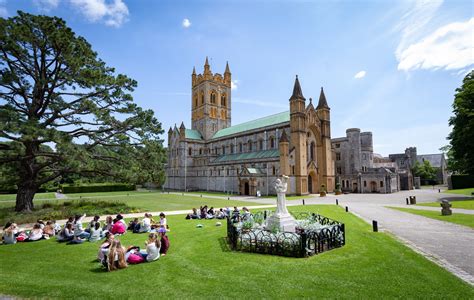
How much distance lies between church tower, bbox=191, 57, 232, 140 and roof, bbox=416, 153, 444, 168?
7164 cm

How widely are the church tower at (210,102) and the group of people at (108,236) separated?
6038 centimetres

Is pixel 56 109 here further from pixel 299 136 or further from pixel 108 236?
pixel 299 136

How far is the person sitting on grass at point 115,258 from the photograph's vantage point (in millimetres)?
9086

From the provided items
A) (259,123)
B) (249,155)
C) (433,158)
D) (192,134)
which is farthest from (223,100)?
(433,158)

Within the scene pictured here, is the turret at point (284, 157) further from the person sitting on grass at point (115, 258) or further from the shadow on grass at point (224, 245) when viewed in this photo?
the person sitting on grass at point (115, 258)

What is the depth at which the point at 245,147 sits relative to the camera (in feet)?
200

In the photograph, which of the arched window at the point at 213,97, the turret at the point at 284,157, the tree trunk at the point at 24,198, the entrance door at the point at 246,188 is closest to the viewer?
the tree trunk at the point at 24,198

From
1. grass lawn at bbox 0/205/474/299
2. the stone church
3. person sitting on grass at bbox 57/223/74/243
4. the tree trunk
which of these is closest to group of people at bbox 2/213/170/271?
person sitting on grass at bbox 57/223/74/243

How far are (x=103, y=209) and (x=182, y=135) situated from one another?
46038 mm

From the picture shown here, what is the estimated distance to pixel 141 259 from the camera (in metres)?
10.0

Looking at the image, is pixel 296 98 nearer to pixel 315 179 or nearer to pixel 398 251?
pixel 315 179

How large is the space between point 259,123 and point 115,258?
176ft

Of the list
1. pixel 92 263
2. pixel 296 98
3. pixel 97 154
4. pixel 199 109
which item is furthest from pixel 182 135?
pixel 92 263

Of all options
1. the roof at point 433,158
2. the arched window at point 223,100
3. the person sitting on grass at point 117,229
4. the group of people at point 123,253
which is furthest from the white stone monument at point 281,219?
the roof at point 433,158
